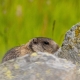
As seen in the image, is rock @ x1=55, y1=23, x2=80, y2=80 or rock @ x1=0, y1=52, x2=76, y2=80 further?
rock @ x1=55, y1=23, x2=80, y2=80

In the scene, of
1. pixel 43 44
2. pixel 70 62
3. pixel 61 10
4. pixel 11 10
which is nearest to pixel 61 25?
pixel 61 10

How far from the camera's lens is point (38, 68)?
12.3ft

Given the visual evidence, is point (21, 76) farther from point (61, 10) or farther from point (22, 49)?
point (61, 10)

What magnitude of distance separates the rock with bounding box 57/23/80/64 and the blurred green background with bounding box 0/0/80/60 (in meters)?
2.71

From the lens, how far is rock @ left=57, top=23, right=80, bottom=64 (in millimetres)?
4200

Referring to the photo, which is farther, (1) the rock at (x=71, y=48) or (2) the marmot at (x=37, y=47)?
(2) the marmot at (x=37, y=47)

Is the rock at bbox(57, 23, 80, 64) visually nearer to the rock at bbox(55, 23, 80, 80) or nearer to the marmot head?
the rock at bbox(55, 23, 80, 80)

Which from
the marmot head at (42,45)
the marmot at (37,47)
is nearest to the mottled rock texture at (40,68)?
the marmot at (37,47)

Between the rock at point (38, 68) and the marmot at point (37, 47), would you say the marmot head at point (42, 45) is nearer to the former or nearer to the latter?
the marmot at point (37, 47)

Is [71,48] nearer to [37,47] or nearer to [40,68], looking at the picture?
[40,68]

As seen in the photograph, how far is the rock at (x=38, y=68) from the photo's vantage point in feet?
12.0

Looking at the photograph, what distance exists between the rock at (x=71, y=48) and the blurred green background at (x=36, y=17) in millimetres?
2713

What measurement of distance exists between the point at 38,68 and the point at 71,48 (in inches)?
24.7

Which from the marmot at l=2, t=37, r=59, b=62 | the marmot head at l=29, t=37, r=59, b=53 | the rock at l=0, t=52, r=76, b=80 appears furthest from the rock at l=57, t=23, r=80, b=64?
the marmot head at l=29, t=37, r=59, b=53
